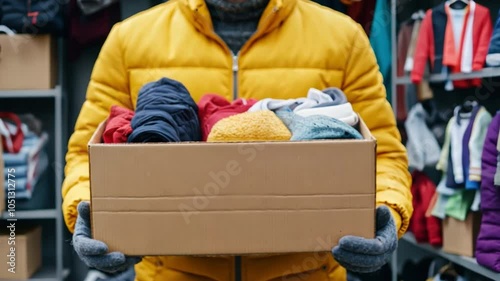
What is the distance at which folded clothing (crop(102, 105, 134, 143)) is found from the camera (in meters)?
1.15

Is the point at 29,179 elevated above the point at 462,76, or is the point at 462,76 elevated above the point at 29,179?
the point at 462,76

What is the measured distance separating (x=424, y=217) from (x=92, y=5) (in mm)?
1841

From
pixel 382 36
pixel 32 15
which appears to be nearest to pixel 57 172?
pixel 32 15

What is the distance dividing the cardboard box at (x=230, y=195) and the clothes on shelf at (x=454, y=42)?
1897 millimetres

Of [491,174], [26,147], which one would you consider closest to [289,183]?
[491,174]

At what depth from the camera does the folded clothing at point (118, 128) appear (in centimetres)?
115

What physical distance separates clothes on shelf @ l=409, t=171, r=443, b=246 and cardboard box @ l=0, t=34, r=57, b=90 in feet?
5.98

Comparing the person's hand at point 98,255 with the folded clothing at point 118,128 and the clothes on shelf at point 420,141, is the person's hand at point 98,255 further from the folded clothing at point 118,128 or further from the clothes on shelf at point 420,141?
the clothes on shelf at point 420,141

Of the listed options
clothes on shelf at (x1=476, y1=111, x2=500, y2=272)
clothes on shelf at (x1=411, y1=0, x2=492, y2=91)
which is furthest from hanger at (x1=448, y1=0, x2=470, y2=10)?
clothes on shelf at (x1=476, y1=111, x2=500, y2=272)

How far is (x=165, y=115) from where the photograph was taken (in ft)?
3.71

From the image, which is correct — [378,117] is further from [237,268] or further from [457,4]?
[457,4]

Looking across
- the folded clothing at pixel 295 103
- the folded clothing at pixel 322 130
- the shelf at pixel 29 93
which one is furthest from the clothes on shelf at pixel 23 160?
the folded clothing at pixel 322 130

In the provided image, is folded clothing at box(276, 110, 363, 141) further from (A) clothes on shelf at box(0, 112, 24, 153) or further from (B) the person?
(A) clothes on shelf at box(0, 112, 24, 153)

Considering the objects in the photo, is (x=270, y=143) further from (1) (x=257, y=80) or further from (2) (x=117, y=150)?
(1) (x=257, y=80)
